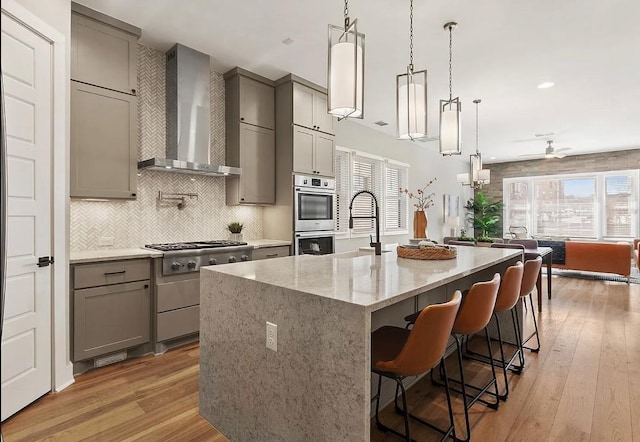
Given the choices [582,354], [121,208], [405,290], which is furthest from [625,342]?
[121,208]

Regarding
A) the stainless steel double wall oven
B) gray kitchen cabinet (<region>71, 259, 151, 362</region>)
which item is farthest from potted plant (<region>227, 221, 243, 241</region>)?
gray kitchen cabinet (<region>71, 259, 151, 362</region>)

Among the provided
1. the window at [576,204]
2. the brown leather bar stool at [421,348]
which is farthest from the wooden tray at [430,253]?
the window at [576,204]

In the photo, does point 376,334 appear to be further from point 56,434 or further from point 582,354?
point 582,354

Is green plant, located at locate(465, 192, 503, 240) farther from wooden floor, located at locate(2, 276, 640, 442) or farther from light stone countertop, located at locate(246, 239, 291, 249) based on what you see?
light stone countertop, located at locate(246, 239, 291, 249)

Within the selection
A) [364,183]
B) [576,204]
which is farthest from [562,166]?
[364,183]

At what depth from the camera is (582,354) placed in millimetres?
3133

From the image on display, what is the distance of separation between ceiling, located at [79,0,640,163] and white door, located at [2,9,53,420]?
3.03ft

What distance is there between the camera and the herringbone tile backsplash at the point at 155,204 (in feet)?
10.5

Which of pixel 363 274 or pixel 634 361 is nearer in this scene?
pixel 363 274

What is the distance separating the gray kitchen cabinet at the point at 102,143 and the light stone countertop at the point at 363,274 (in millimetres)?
1651

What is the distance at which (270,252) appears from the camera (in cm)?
402

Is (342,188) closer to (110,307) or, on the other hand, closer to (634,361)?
(110,307)

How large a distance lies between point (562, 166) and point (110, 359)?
10.4 m

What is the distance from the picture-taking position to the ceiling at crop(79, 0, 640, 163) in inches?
112
